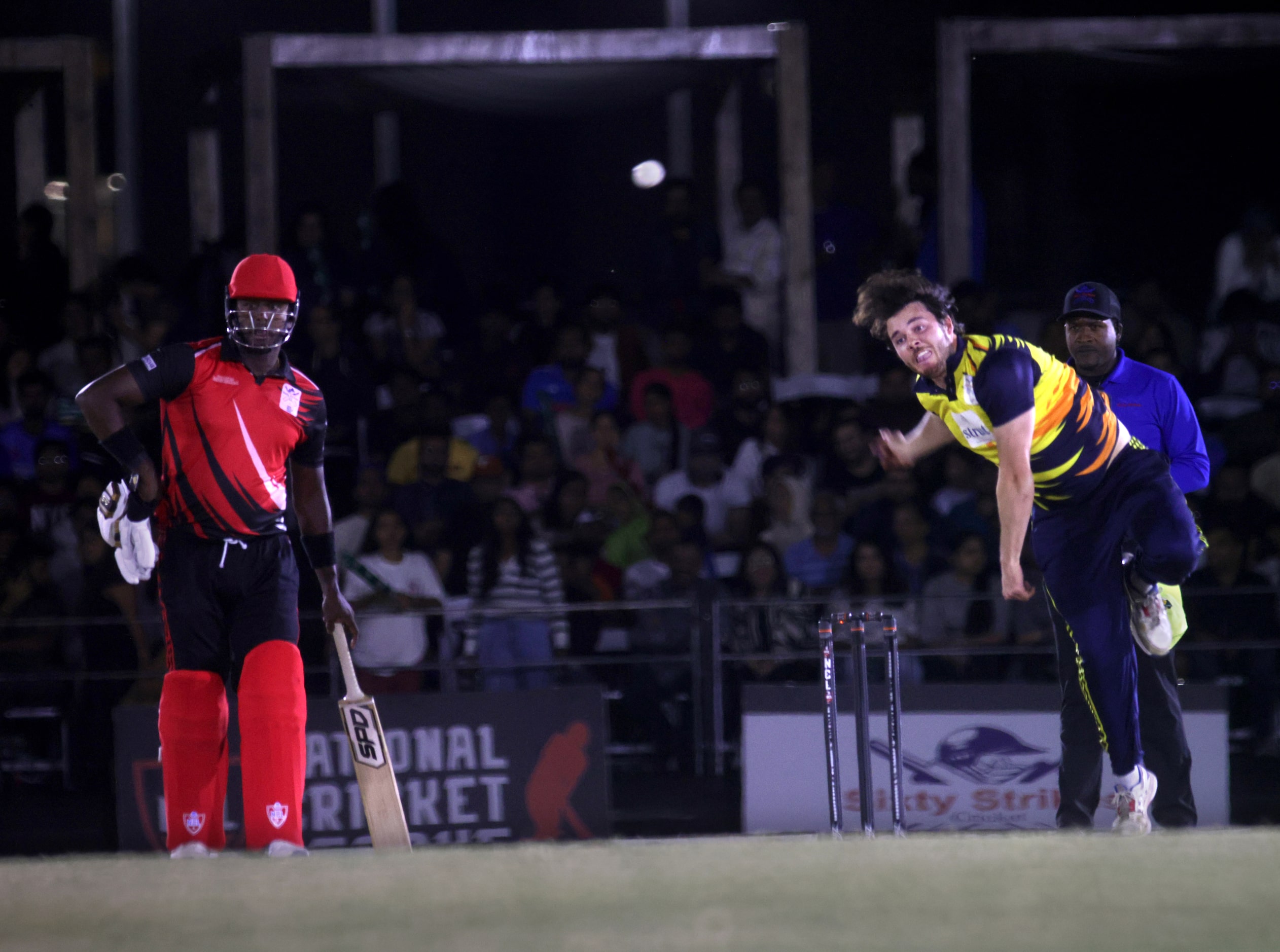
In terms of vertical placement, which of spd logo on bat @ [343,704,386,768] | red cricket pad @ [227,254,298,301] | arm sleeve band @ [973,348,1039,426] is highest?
red cricket pad @ [227,254,298,301]

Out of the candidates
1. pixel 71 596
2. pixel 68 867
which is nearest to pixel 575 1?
pixel 71 596

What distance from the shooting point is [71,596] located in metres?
9.80

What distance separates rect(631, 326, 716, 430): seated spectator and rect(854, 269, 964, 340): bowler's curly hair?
17.4 feet

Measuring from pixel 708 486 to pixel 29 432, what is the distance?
4.39 meters

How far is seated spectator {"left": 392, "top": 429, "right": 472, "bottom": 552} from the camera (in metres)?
9.87

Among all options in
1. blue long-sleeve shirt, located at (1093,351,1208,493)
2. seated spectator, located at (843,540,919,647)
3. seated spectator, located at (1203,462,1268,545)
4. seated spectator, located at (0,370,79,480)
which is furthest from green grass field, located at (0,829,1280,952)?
seated spectator, located at (0,370,79,480)

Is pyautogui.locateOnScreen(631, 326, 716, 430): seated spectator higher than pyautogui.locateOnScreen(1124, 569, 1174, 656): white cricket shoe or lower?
higher

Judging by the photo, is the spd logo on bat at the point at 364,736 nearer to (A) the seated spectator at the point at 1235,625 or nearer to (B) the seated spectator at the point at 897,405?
(A) the seated spectator at the point at 1235,625

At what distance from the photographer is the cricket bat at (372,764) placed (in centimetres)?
564

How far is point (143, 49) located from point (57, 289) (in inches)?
107

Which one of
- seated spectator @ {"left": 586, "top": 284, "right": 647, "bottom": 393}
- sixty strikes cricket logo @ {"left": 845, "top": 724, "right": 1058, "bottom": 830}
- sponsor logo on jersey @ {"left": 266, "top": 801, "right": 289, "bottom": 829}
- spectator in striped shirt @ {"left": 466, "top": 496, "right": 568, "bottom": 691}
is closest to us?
sponsor logo on jersey @ {"left": 266, "top": 801, "right": 289, "bottom": 829}

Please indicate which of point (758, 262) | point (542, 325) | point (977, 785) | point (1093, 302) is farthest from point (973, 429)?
point (758, 262)

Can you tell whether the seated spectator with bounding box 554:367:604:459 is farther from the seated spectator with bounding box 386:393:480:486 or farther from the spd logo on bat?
the spd logo on bat

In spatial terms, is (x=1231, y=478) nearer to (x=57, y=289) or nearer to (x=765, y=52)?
(x=765, y=52)
